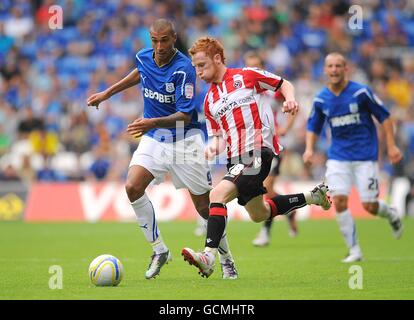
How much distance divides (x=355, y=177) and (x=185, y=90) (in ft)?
12.3

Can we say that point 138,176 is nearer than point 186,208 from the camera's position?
Yes

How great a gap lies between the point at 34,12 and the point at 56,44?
1.88 m

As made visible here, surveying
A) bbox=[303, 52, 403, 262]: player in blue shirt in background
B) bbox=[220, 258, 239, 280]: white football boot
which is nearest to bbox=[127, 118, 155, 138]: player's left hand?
bbox=[220, 258, 239, 280]: white football boot

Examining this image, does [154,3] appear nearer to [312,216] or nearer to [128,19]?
[128,19]

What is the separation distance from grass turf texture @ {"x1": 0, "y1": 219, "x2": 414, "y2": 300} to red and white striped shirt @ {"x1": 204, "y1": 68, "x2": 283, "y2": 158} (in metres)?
1.40

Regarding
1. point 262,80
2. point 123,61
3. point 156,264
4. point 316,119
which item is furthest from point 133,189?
point 123,61

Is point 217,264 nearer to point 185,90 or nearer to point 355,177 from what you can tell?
point 355,177

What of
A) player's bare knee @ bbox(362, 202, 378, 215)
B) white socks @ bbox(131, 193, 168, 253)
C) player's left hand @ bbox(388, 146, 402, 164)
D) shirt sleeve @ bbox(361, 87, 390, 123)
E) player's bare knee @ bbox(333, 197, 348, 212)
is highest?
shirt sleeve @ bbox(361, 87, 390, 123)

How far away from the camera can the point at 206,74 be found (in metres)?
9.05

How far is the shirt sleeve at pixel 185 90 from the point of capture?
934cm

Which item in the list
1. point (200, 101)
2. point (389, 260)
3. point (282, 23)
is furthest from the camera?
point (282, 23)

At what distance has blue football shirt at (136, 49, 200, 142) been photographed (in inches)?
369

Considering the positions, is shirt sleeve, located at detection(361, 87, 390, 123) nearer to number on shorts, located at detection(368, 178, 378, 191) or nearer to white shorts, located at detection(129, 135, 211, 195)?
number on shorts, located at detection(368, 178, 378, 191)

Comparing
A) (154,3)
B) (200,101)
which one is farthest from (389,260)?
(154,3)
